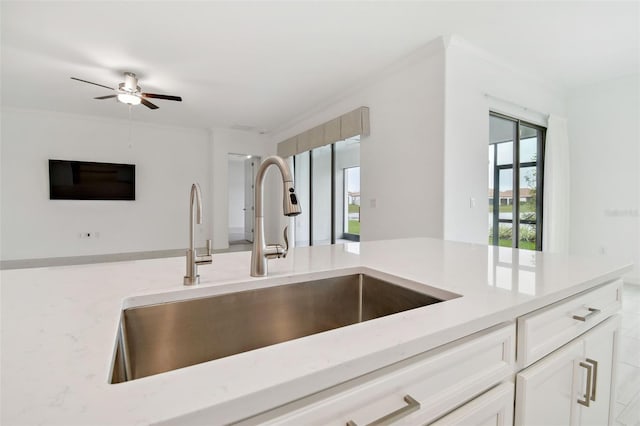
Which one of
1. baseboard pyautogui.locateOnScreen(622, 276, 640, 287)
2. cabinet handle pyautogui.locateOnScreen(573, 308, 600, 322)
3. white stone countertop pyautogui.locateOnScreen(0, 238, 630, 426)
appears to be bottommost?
baseboard pyautogui.locateOnScreen(622, 276, 640, 287)

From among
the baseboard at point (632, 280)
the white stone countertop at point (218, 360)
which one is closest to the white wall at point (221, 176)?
the white stone countertop at point (218, 360)

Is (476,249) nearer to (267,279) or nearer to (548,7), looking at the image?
(267,279)

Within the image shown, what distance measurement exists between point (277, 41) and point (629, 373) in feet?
12.8

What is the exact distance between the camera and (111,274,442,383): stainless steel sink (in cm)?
74

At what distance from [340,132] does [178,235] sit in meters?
4.29

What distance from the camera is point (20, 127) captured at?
203 inches

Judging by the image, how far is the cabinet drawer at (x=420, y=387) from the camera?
43cm

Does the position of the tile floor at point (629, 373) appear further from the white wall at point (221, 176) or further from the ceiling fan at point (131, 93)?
the white wall at point (221, 176)

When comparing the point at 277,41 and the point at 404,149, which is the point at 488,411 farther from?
the point at 277,41

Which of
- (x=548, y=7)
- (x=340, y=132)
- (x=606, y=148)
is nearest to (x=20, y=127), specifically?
(x=340, y=132)

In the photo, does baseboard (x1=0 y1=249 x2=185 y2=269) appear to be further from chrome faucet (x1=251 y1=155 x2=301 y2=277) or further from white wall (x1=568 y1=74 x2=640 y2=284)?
white wall (x1=568 y1=74 x2=640 y2=284)

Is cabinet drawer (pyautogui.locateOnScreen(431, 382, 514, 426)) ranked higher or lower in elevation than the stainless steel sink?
lower

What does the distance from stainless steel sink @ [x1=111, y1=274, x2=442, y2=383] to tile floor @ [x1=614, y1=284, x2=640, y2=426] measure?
3.40 feet

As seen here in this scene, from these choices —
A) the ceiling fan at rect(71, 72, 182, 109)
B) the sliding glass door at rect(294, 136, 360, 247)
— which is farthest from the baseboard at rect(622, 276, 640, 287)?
the ceiling fan at rect(71, 72, 182, 109)
